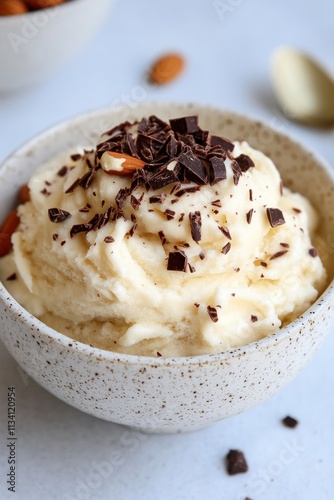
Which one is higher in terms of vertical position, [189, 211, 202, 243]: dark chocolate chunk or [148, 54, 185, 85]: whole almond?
[189, 211, 202, 243]: dark chocolate chunk

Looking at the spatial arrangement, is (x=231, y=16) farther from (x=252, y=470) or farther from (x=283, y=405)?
(x=252, y=470)

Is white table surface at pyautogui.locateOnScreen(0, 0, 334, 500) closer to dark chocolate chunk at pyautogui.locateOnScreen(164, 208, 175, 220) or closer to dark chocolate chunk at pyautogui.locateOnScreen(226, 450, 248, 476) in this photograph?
dark chocolate chunk at pyautogui.locateOnScreen(226, 450, 248, 476)

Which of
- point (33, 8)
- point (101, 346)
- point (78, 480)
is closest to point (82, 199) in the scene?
point (101, 346)

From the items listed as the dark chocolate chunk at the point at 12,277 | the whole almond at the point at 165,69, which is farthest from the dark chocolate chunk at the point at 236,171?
the whole almond at the point at 165,69

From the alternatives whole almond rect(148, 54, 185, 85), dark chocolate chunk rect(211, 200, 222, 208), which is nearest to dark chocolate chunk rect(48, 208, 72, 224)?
dark chocolate chunk rect(211, 200, 222, 208)

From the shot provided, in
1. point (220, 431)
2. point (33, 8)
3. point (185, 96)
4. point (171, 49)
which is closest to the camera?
point (220, 431)

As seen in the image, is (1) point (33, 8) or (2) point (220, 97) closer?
(1) point (33, 8)

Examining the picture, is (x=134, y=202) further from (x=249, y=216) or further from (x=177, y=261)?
(x=249, y=216)
